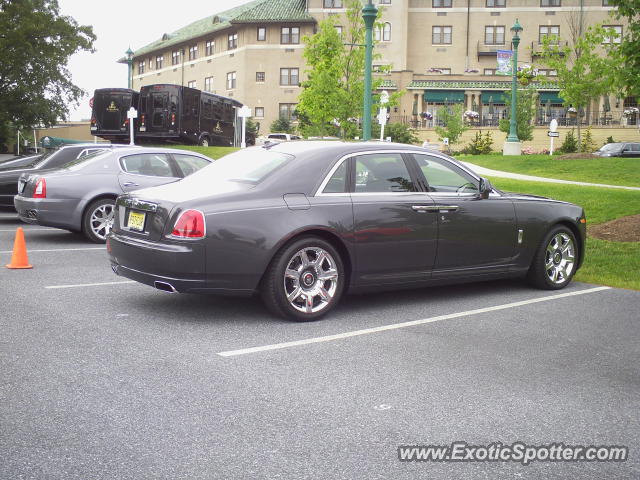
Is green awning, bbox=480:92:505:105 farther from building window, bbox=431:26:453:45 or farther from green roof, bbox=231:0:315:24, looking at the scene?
green roof, bbox=231:0:315:24

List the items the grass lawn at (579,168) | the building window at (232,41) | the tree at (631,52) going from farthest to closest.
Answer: the building window at (232,41) → the grass lawn at (579,168) → the tree at (631,52)

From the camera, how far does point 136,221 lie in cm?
687

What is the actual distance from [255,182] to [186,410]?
2996 mm

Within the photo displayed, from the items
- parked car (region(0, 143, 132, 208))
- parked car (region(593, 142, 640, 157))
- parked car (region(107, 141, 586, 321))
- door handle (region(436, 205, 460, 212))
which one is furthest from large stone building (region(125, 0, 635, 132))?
door handle (region(436, 205, 460, 212))

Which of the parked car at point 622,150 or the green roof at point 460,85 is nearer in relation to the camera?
the parked car at point 622,150

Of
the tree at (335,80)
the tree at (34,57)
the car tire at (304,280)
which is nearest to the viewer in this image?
the car tire at (304,280)

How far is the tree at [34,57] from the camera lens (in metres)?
43.3

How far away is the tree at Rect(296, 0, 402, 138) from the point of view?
32656mm

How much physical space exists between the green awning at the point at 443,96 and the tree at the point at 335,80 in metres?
28.0

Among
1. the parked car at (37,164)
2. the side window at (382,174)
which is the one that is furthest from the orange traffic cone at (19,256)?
the parked car at (37,164)

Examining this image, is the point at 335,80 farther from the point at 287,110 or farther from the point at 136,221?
the point at 287,110

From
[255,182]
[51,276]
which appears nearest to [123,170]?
[51,276]

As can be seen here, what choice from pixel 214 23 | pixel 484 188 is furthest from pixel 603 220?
pixel 214 23

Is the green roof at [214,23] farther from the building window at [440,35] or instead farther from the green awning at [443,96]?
the green awning at [443,96]
